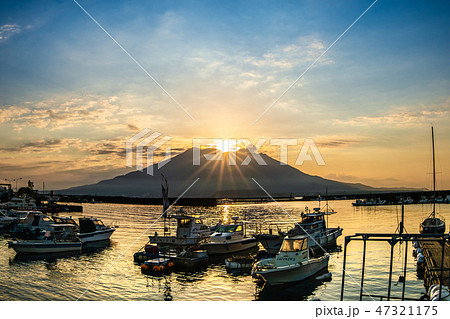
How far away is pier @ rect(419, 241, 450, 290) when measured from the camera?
21953 millimetres

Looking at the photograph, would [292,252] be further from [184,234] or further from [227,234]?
[184,234]

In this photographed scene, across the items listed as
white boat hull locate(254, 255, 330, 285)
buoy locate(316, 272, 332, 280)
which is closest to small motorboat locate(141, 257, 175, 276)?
white boat hull locate(254, 255, 330, 285)

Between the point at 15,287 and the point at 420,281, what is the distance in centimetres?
2899

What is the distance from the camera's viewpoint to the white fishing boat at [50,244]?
3966cm

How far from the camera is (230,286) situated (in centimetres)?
2650

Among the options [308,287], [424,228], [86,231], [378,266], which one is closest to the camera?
[308,287]

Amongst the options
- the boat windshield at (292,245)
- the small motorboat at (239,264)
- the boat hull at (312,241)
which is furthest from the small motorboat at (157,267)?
the boat hull at (312,241)

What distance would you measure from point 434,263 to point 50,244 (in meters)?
36.2

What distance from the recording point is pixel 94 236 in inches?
1907

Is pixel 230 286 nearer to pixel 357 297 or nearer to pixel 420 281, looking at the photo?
pixel 357 297

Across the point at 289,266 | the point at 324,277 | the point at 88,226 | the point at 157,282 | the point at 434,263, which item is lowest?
the point at 157,282

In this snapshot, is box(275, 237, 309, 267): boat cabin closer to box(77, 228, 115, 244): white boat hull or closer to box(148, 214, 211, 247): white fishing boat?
box(148, 214, 211, 247): white fishing boat
